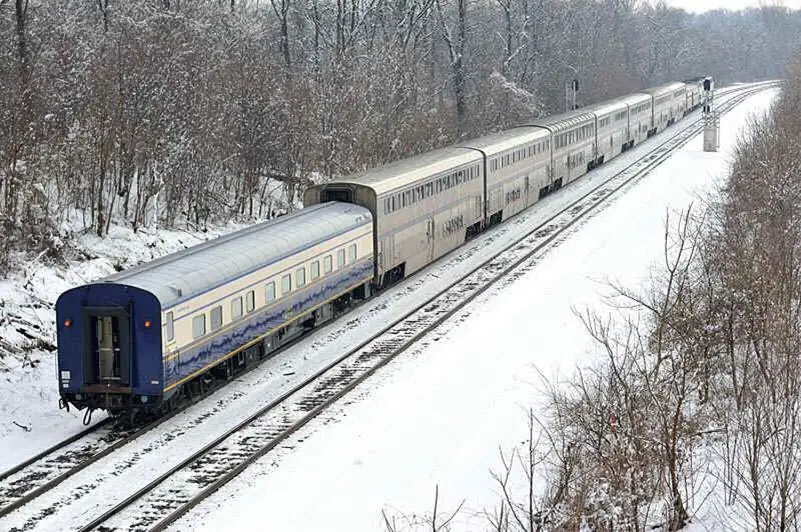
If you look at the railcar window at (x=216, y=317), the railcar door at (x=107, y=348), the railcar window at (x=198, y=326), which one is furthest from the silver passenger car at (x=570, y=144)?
the railcar door at (x=107, y=348)

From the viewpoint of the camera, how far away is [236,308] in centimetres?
2359

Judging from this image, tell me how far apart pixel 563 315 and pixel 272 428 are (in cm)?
1090

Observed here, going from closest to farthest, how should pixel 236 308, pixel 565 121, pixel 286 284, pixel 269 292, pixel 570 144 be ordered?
→ pixel 236 308 → pixel 269 292 → pixel 286 284 → pixel 565 121 → pixel 570 144

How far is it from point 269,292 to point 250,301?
3.23 ft

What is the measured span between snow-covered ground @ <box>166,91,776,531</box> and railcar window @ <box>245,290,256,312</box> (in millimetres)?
3007

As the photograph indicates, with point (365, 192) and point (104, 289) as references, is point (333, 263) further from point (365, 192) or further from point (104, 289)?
point (104, 289)

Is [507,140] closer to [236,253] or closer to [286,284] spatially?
[286,284]

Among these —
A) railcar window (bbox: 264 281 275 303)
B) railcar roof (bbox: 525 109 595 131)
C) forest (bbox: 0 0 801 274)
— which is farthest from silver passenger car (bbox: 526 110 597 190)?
railcar window (bbox: 264 281 275 303)

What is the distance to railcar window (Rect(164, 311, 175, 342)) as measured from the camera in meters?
20.8

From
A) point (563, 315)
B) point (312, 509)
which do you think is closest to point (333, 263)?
point (563, 315)

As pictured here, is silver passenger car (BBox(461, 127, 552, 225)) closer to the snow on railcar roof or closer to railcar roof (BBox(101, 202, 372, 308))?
railcar roof (BBox(101, 202, 372, 308))

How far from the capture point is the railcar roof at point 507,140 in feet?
140

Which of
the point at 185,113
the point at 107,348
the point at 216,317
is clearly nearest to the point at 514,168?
the point at 185,113

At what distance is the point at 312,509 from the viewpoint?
58.6ft
